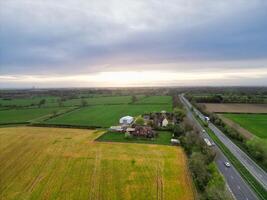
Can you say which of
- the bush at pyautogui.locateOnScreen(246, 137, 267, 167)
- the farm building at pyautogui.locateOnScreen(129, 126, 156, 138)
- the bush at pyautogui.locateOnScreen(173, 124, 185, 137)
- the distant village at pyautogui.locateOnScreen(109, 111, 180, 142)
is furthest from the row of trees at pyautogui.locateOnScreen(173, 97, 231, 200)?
the distant village at pyautogui.locateOnScreen(109, 111, 180, 142)

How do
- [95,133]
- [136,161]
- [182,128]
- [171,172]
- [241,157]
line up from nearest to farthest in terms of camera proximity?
[171,172], [136,161], [241,157], [182,128], [95,133]

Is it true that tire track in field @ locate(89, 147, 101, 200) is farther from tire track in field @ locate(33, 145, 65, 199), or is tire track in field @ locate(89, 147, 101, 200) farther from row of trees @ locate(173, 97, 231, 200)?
row of trees @ locate(173, 97, 231, 200)

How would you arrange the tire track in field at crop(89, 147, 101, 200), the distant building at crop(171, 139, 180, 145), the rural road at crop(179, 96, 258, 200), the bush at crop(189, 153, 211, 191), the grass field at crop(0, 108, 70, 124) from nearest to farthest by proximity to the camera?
the tire track in field at crop(89, 147, 101, 200) → the rural road at crop(179, 96, 258, 200) → the bush at crop(189, 153, 211, 191) → the distant building at crop(171, 139, 180, 145) → the grass field at crop(0, 108, 70, 124)

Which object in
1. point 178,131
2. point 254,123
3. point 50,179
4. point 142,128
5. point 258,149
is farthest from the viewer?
point 254,123

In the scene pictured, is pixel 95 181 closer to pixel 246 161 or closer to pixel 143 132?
pixel 143 132

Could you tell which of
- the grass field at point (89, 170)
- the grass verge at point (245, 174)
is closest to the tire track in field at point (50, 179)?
the grass field at point (89, 170)

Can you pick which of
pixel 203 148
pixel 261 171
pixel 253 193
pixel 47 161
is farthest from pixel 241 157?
pixel 47 161

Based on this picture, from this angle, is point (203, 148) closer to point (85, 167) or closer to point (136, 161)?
point (136, 161)

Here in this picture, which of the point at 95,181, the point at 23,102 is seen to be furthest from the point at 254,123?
the point at 23,102
